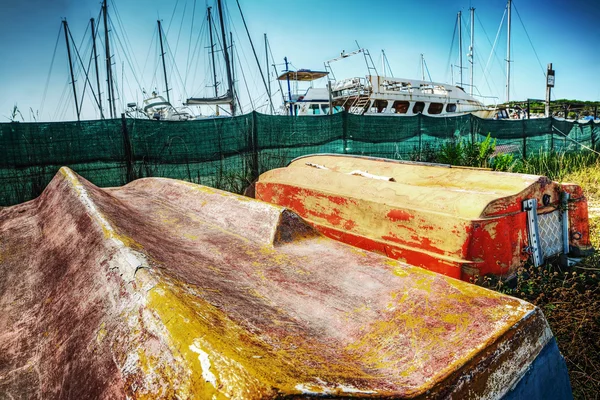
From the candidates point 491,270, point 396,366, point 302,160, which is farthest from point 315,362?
point 302,160

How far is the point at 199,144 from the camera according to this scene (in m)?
6.91

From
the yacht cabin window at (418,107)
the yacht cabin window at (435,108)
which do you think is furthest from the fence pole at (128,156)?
the yacht cabin window at (435,108)

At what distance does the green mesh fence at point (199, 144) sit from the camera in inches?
227

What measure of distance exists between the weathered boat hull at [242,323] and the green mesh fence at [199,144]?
14.6 feet

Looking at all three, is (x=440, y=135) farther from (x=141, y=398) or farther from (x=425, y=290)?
(x=141, y=398)

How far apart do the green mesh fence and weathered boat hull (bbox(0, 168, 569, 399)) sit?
445 centimetres

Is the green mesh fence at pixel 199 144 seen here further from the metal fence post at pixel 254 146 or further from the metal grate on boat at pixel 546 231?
the metal grate on boat at pixel 546 231

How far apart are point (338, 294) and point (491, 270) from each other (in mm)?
1846

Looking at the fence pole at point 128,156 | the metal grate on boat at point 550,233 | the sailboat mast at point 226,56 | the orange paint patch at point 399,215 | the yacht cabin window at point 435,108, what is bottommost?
the metal grate on boat at point 550,233

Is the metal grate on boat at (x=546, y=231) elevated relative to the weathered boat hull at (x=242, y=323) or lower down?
lower down

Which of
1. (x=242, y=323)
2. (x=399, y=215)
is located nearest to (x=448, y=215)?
(x=399, y=215)

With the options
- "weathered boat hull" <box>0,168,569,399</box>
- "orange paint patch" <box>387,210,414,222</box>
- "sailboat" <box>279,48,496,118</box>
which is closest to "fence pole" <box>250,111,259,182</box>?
"orange paint patch" <box>387,210,414,222</box>

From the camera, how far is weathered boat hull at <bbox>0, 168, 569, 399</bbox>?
0.92m

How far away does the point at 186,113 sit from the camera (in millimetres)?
15695
